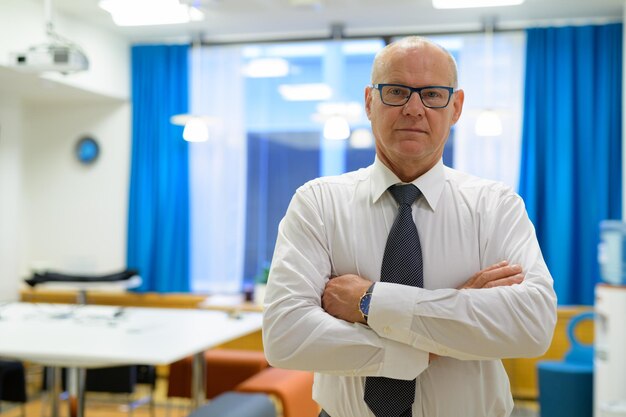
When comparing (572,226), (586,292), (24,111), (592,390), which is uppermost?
(24,111)

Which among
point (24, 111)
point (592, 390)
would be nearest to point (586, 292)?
point (592, 390)

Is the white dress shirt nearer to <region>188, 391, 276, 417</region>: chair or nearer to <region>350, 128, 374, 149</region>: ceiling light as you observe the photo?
<region>188, 391, 276, 417</region>: chair

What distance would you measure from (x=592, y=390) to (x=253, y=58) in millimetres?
4384

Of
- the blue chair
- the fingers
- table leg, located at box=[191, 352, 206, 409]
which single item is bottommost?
the blue chair

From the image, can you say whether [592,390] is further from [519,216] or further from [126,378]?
[519,216]

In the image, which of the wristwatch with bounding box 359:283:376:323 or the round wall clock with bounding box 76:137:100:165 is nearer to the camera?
the wristwatch with bounding box 359:283:376:323

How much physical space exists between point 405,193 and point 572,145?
5217 mm

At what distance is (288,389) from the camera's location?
3889 millimetres

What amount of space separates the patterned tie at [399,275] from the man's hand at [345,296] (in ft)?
0.26

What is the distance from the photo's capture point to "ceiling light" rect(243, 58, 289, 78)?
7340 mm

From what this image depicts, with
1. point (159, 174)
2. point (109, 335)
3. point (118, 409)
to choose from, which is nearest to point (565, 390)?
point (109, 335)

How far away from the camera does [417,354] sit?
173 cm

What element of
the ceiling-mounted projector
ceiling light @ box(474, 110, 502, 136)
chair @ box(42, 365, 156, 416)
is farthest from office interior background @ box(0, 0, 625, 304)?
chair @ box(42, 365, 156, 416)

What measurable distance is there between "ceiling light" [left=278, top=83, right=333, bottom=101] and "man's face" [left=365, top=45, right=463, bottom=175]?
18.0 ft
